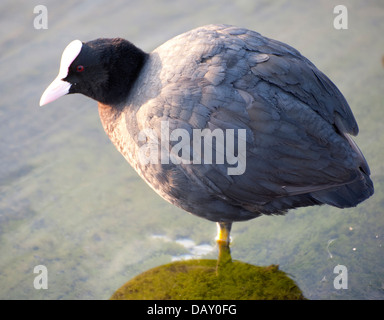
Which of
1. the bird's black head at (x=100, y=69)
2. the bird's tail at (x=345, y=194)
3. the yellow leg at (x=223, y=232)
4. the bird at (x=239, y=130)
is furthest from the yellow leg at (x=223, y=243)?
the bird's black head at (x=100, y=69)

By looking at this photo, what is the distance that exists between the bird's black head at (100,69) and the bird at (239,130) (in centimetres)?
2

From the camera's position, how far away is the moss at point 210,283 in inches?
139

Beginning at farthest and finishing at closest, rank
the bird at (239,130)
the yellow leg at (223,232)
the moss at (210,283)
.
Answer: the yellow leg at (223,232) → the moss at (210,283) → the bird at (239,130)

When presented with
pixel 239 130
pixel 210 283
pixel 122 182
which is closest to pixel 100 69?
pixel 239 130

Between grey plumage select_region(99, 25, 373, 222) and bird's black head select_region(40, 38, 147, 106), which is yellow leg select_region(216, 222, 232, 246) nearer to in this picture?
grey plumage select_region(99, 25, 373, 222)

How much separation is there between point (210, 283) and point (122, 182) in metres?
1.15

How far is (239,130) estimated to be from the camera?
294 cm

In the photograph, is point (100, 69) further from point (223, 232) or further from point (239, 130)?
point (223, 232)

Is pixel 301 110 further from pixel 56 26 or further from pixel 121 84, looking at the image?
pixel 56 26

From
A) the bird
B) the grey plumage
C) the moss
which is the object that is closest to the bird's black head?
the bird

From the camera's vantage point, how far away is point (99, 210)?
4.12 m

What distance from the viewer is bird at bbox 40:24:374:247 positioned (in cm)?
296

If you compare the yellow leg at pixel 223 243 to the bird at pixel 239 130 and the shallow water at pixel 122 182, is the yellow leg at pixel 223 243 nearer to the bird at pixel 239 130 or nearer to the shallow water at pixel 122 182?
the shallow water at pixel 122 182

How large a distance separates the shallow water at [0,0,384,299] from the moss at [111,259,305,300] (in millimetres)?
74
